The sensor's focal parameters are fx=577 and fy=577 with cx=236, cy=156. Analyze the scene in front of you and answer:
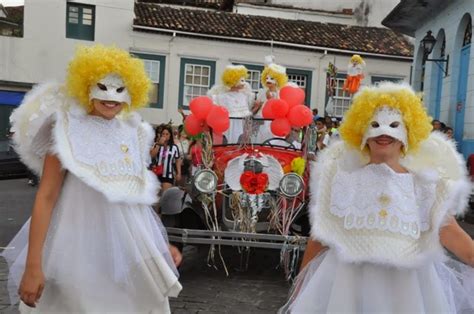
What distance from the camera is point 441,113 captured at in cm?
1546

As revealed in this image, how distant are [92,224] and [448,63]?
45.3ft

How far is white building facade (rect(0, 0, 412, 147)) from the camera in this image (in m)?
22.5

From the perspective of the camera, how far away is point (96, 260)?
265cm

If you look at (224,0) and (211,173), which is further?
(224,0)

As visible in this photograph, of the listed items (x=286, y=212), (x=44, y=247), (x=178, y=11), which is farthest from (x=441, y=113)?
(x=44, y=247)

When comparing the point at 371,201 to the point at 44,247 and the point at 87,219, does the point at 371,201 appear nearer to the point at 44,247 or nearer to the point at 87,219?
the point at 87,219

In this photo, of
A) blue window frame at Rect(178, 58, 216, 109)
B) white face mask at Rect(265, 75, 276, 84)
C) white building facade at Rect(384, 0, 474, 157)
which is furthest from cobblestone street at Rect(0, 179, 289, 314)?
blue window frame at Rect(178, 58, 216, 109)

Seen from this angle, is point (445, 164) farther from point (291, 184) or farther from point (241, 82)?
point (241, 82)

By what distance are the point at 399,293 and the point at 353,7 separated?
1105 inches

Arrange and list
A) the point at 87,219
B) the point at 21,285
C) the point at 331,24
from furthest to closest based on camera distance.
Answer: the point at 331,24, the point at 87,219, the point at 21,285

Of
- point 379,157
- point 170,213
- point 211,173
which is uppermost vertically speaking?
point 379,157

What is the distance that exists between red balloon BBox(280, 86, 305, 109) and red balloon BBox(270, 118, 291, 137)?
30 centimetres

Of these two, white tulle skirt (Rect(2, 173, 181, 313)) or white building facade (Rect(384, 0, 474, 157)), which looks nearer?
white tulle skirt (Rect(2, 173, 181, 313))

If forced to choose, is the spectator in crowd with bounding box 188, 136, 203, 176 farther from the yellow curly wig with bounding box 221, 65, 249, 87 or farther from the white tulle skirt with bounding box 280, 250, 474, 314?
the white tulle skirt with bounding box 280, 250, 474, 314
